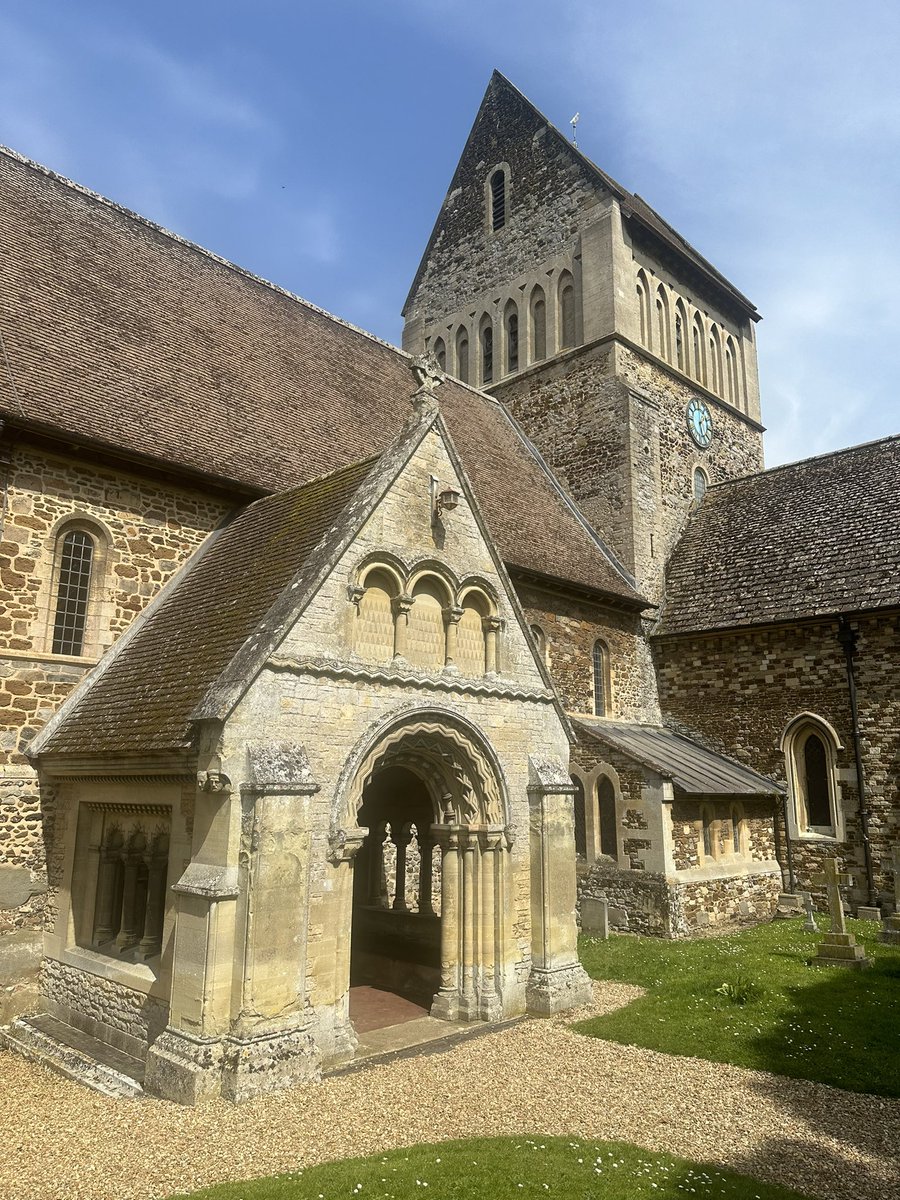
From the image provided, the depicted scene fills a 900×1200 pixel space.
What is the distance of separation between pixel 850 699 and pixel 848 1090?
12.0 m

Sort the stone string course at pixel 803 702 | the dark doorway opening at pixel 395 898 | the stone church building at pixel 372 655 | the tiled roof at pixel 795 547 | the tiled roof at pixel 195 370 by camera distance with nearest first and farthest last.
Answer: the stone church building at pixel 372 655, the tiled roof at pixel 195 370, the dark doorway opening at pixel 395 898, the stone string course at pixel 803 702, the tiled roof at pixel 795 547

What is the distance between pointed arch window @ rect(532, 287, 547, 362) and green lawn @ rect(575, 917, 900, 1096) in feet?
61.4

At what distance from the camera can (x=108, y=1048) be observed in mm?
9828

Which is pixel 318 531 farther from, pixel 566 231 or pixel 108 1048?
pixel 566 231

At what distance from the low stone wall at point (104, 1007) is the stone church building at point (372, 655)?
0.20ft

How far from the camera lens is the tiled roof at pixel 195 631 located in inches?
393

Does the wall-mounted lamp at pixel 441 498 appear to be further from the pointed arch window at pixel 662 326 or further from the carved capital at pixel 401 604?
the pointed arch window at pixel 662 326

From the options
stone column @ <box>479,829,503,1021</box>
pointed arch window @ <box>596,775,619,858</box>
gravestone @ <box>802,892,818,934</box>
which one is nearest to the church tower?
pointed arch window @ <box>596,775,619,858</box>

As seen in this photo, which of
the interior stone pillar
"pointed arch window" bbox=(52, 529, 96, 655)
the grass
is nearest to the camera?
the grass

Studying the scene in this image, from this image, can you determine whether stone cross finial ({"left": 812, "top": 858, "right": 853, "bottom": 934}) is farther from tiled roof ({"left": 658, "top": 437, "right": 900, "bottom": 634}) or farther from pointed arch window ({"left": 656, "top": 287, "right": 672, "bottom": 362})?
pointed arch window ({"left": 656, "top": 287, "right": 672, "bottom": 362})

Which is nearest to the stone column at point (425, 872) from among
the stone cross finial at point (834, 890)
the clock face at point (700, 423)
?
the stone cross finial at point (834, 890)

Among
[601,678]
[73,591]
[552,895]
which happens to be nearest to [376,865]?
[552,895]

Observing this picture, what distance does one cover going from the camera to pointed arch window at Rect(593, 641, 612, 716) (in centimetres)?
A: 2131

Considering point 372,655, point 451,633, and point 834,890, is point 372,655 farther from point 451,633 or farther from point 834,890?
point 834,890
